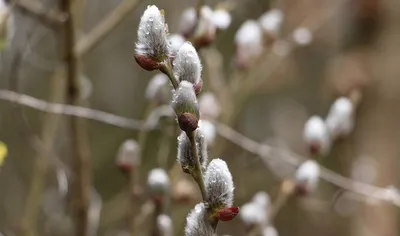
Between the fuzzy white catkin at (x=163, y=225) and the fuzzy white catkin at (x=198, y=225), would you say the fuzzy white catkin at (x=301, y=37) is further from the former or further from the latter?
the fuzzy white catkin at (x=198, y=225)

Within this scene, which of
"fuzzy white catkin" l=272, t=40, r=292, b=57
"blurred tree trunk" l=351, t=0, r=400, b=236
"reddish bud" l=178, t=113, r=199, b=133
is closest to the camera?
"reddish bud" l=178, t=113, r=199, b=133

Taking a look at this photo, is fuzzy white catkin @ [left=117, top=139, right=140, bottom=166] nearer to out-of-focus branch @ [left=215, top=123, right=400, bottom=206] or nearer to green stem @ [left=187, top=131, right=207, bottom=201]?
out-of-focus branch @ [left=215, top=123, right=400, bottom=206]

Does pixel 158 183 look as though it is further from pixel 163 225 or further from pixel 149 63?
pixel 149 63

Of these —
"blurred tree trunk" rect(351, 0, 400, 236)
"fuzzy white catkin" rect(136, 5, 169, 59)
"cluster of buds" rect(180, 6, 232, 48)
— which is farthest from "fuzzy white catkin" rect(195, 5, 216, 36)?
"blurred tree trunk" rect(351, 0, 400, 236)

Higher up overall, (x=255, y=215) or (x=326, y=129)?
(x=326, y=129)

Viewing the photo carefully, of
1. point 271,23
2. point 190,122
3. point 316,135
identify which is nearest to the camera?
point 190,122


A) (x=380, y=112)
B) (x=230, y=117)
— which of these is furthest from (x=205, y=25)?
(x=380, y=112)
